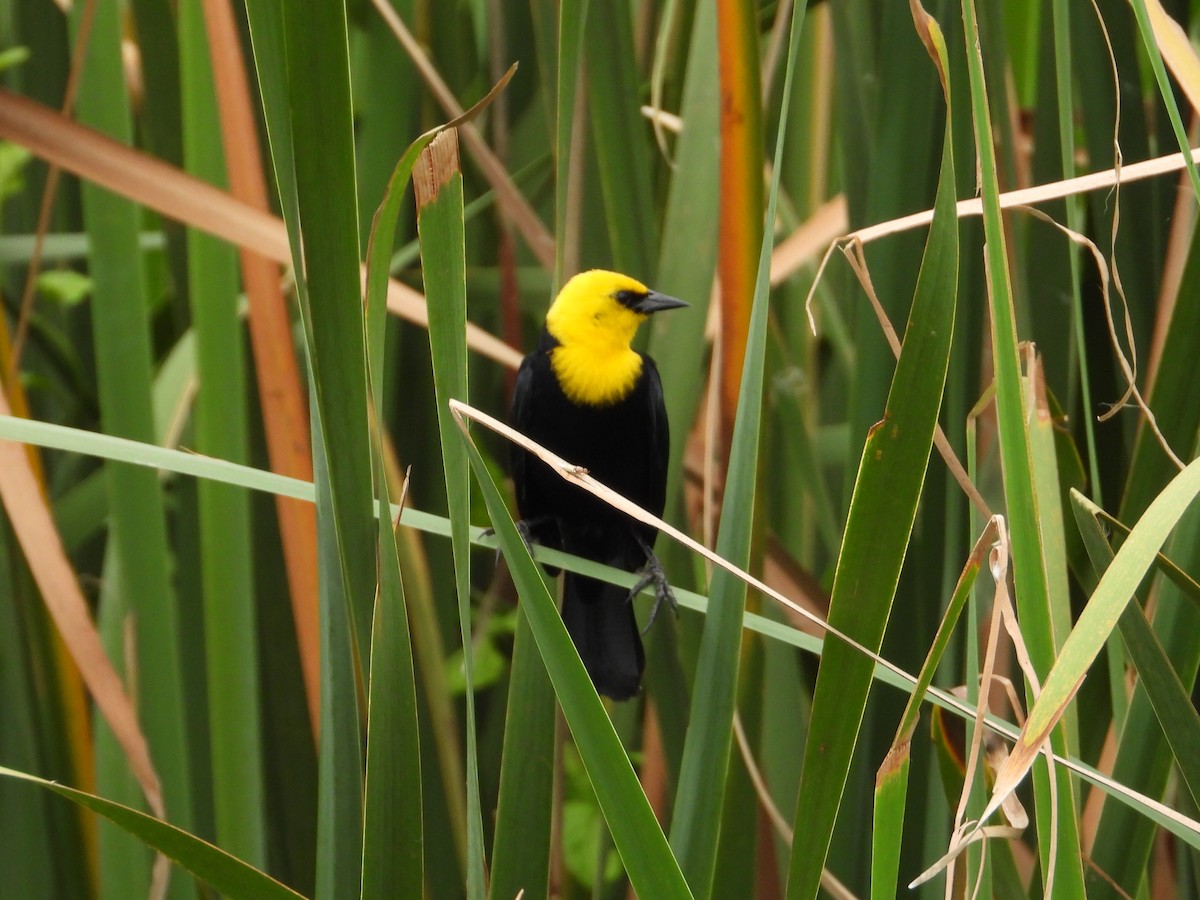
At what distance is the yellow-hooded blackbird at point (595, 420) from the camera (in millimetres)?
1586

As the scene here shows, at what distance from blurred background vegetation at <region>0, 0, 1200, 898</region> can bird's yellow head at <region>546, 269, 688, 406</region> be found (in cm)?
29

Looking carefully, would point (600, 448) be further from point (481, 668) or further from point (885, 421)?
point (885, 421)

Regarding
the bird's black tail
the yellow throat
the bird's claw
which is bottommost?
the bird's black tail

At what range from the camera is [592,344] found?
166 centimetres

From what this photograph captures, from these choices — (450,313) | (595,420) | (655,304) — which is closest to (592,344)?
(595,420)

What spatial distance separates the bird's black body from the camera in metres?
1.54

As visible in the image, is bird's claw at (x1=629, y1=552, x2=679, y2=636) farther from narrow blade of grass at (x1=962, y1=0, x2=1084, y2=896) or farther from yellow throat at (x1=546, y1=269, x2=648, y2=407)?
narrow blade of grass at (x1=962, y1=0, x2=1084, y2=896)

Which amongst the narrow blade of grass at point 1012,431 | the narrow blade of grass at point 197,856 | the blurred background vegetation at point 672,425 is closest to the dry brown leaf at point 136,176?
the blurred background vegetation at point 672,425

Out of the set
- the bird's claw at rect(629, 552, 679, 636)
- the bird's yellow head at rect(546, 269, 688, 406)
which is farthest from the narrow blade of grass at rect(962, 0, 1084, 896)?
the bird's yellow head at rect(546, 269, 688, 406)

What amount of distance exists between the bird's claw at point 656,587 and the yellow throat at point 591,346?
30 cm

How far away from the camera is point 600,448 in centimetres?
167

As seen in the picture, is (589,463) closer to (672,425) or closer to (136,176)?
(672,425)

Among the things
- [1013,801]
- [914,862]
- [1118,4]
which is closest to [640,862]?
[1013,801]

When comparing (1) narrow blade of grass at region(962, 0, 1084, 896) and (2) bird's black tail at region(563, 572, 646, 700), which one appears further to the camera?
(2) bird's black tail at region(563, 572, 646, 700)
